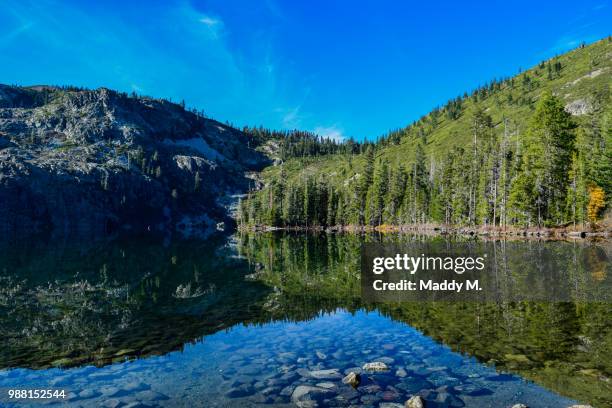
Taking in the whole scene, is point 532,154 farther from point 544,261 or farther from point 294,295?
point 294,295

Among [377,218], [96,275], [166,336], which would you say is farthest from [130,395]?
[377,218]

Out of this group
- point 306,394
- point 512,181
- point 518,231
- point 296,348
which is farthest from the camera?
point 512,181

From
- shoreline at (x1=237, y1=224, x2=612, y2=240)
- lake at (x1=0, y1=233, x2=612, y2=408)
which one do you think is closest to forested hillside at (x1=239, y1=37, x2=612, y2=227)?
shoreline at (x1=237, y1=224, x2=612, y2=240)

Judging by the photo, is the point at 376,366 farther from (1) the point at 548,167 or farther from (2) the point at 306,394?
(1) the point at 548,167

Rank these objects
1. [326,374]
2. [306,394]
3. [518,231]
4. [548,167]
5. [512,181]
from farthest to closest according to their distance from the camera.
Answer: [512,181] → [518,231] → [548,167] → [326,374] → [306,394]

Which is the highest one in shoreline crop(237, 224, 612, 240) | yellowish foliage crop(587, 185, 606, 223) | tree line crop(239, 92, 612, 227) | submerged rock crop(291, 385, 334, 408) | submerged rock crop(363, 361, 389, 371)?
tree line crop(239, 92, 612, 227)

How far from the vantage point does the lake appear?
36.2 ft

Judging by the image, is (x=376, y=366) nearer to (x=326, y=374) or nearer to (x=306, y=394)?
(x=326, y=374)

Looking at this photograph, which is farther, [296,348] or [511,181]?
[511,181]

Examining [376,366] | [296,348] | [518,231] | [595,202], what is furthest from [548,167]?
[376,366]

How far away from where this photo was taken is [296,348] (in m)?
15.6

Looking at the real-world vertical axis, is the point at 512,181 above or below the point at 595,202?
above

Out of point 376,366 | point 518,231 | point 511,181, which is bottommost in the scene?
point 376,366

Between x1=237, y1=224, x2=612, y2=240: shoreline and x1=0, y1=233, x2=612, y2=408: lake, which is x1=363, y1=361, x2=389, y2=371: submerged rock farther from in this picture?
x1=237, y1=224, x2=612, y2=240: shoreline
